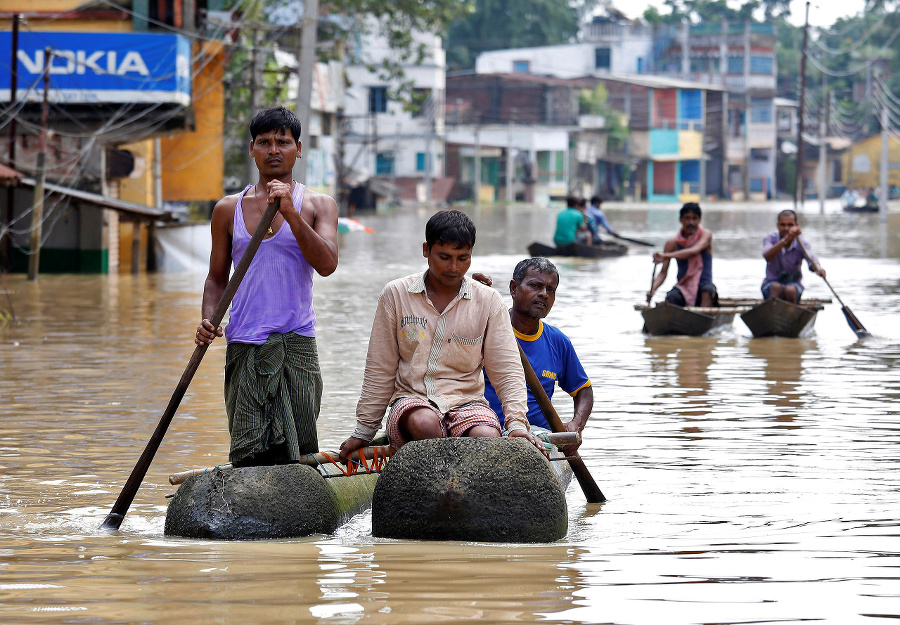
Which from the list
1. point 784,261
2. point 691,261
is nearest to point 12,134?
point 691,261

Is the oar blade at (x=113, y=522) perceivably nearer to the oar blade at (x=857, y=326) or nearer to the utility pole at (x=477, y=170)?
the oar blade at (x=857, y=326)

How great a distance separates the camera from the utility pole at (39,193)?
19.8 m

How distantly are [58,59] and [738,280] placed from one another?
1134 centimetres

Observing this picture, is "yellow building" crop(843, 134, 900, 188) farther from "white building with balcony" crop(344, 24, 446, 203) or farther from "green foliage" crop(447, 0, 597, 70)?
"white building with balcony" crop(344, 24, 446, 203)

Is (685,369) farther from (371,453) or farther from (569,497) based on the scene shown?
(371,453)

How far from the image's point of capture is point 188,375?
5547mm

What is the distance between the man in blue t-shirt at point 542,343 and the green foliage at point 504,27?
76090 millimetres

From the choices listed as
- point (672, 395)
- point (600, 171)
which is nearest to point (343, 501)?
point (672, 395)

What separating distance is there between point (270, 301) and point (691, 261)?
30.5ft

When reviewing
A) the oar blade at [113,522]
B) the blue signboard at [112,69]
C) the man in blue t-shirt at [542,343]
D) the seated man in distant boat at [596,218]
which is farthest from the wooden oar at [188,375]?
the seated man in distant boat at [596,218]

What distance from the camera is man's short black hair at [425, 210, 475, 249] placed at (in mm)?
5473

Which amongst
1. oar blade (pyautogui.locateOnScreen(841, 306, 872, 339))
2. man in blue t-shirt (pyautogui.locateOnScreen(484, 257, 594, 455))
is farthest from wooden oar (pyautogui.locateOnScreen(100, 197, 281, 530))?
oar blade (pyautogui.locateOnScreen(841, 306, 872, 339))

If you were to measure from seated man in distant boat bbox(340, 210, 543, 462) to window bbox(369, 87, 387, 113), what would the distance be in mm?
57634

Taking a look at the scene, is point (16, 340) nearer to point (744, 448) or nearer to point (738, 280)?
point (744, 448)
